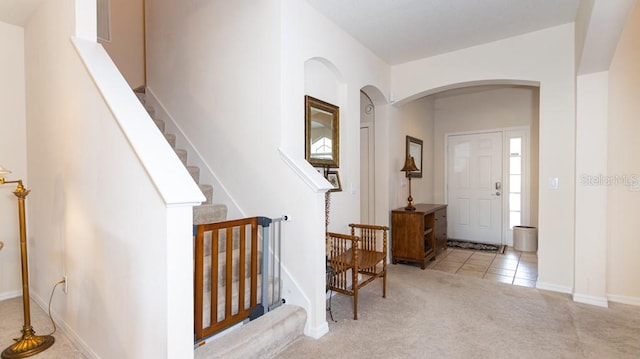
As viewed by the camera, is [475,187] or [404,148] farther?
[475,187]

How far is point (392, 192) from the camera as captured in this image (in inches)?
168

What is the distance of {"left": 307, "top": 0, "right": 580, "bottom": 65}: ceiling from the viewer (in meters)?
2.79

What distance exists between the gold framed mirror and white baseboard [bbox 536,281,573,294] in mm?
2448

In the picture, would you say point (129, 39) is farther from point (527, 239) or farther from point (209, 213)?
point (527, 239)

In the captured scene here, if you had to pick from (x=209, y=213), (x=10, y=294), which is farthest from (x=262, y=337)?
(x=10, y=294)

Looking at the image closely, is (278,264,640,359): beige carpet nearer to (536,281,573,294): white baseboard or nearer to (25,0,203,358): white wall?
(536,281,573,294): white baseboard

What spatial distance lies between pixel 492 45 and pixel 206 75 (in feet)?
10.3

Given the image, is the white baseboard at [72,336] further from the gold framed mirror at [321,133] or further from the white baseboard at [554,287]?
the white baseboard at [554,287]

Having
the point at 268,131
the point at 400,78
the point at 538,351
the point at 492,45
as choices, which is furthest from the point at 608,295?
the point at 268,131

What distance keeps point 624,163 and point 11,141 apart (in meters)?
5.56

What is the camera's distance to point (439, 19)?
3049 millimetres

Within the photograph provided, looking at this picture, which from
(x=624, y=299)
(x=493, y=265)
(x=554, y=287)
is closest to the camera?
(x=624, y=299)

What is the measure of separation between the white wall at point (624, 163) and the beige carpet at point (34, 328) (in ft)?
14.4

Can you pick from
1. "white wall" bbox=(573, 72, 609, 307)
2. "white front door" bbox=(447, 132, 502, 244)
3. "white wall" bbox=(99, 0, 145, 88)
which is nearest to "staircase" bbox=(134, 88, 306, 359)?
"white wall" bbox=(99, 0, 145, 88)
